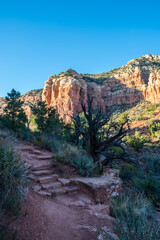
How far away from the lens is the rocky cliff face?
3981 centimetres

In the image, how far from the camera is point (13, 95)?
1084cm

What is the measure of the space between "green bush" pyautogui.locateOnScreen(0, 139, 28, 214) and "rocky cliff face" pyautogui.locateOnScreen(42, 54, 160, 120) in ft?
116

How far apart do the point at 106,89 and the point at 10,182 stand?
5040 cm

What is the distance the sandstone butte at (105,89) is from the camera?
3972 centimetres

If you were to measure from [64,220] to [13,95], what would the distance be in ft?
34.1

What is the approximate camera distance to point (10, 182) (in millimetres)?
2205

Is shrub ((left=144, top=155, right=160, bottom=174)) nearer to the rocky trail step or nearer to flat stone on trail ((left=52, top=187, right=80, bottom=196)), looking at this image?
flat stone on trail ((left=52, top=187, right=80, bottom=196))

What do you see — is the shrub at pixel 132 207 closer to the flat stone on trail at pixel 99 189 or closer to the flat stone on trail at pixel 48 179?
the flat stone on trail at pixel 99 189

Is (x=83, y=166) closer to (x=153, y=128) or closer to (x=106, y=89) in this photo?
(x=153, y=128)

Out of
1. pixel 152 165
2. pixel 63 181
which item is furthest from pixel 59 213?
pixel 152 165

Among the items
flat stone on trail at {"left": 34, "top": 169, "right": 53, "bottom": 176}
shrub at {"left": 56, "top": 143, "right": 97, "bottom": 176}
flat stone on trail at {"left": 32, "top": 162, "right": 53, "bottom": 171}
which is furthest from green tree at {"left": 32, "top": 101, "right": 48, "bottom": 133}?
flat stone on trail at {"left": 34, "top": 169, "right": 53, "bottom": 176}

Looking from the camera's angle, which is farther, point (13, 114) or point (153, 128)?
point (153, 128)

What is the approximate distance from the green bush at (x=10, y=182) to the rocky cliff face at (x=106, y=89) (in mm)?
35469

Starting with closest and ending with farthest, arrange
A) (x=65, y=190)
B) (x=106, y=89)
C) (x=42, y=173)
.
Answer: (x=65, y=190) < (x=42, y=173) < (x=106, y=89)
